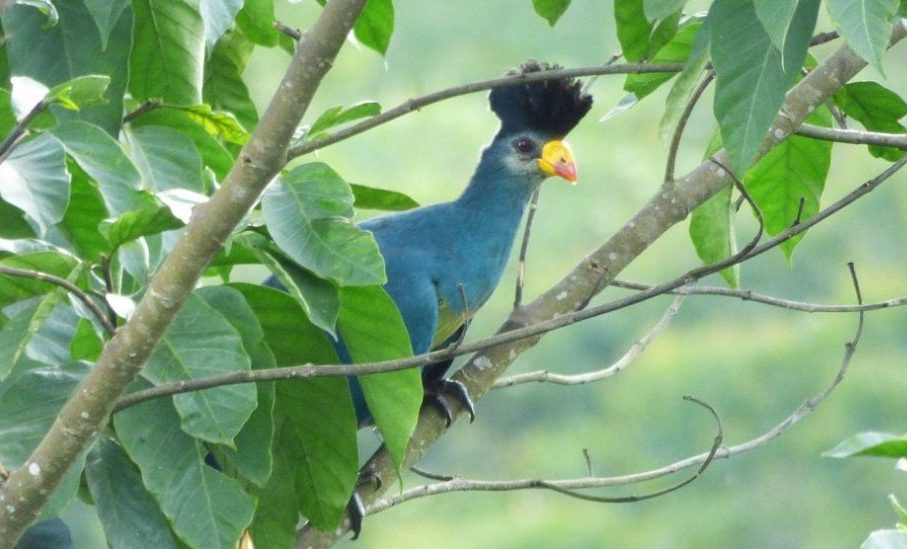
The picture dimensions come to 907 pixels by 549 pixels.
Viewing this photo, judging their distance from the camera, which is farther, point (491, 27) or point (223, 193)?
point (491, 27)

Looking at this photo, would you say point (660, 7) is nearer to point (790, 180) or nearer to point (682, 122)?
point (682, 122)

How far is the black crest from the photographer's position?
2566mm

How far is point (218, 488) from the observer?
4.58 ft

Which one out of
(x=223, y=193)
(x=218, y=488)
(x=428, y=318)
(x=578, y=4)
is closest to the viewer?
(x=223, y=193)

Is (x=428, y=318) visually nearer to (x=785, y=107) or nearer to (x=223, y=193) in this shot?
(x=785, y=107)

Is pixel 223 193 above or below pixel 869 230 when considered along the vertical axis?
above

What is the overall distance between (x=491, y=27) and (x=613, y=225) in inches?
82.7

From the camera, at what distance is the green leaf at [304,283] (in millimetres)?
1372

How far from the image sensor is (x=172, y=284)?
4.05 ft

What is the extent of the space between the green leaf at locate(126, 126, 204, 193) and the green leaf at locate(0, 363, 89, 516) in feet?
0.98

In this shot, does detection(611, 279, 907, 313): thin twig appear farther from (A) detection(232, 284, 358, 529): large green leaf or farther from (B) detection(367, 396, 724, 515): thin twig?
(A) detection(232, 284, 358, 529): large green leaf

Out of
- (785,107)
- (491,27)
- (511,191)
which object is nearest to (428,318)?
(511,191)

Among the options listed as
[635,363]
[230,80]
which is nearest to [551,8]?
[230,80]

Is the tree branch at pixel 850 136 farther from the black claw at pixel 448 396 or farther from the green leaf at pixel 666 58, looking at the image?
the black claw at pixel 448 396
